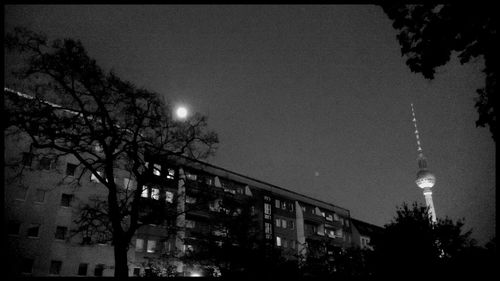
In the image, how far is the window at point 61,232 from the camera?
3912cm

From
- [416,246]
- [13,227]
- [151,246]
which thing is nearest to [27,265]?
[13,227]

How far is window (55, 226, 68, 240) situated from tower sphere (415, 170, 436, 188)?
391 feet

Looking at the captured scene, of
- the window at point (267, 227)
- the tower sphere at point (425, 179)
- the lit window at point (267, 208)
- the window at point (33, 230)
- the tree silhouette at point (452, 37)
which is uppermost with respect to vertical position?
the tower sphere at point (425, 179)

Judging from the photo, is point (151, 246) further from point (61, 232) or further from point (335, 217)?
point (335, 217)

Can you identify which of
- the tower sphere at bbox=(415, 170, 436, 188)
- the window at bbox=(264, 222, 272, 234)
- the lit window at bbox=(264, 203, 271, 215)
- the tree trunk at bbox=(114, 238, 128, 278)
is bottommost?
the tree trunk at bbox=(114, 238, 128, 278)

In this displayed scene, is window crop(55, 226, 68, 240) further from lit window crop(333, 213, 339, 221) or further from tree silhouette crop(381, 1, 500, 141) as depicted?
lit window crop(333, 213, 339, 221)

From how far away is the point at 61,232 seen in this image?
39.5 m

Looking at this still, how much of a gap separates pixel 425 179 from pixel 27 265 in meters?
123

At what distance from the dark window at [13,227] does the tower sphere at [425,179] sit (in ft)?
405

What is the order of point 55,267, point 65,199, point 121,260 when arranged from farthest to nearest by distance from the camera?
1. point 65,199
2. point 55,267
3. point 121,260

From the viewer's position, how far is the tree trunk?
2009 cm

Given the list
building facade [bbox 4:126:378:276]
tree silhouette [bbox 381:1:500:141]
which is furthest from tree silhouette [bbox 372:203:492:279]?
tree silhouette [bbox 381:1:500:141]

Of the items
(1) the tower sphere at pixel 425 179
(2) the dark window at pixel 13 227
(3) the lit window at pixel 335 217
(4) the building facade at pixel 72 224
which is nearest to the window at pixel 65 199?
(4) the building facade at pixel 72 224

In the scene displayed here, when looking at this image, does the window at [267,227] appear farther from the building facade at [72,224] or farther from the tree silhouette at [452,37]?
the tree silhouette at [452,37]
